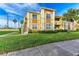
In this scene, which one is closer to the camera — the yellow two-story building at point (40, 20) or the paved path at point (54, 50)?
the paved path at point (54, 50)

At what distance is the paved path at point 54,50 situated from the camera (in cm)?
257

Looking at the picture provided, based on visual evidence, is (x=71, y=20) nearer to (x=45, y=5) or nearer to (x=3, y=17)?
(x=45, y=5)

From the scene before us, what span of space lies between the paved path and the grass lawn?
57mm

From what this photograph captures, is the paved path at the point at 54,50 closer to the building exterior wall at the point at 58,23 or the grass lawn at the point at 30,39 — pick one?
the grass lawn at the point at 30,39

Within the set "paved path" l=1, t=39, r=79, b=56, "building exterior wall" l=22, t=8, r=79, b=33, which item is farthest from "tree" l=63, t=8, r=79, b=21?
"paved path" l=1, t=39, r=79, b=56

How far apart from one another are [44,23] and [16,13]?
39 centimetres

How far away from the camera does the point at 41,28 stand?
2713 mm

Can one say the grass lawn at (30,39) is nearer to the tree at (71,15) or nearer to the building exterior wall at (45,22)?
the building exterior wall at (45,22)

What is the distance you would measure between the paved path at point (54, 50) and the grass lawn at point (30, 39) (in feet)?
0.19

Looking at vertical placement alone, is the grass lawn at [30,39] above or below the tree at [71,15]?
below

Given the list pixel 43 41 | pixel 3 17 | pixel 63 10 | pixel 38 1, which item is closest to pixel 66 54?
pixel 43 41

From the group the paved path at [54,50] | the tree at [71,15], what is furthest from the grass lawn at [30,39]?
the tree at [71,15]

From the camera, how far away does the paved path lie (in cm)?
257

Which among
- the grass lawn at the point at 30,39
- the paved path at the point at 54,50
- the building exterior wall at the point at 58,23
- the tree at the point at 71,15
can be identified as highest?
the tree at the point at 71,15
